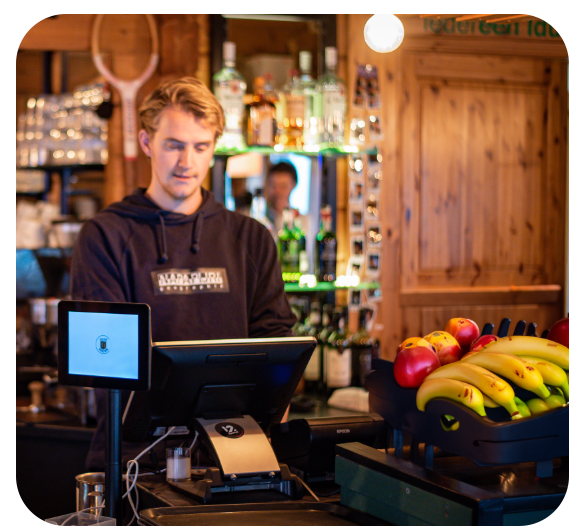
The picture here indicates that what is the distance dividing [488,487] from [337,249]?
227cm

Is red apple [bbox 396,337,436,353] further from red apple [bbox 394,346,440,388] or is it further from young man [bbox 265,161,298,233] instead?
young man [bbox 265,161,298,233]

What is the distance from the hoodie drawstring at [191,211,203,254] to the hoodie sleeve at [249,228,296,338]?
21 centimetres

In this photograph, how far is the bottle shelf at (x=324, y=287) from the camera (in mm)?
3173

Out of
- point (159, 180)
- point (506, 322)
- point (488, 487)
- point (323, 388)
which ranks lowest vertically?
point (323, 388)

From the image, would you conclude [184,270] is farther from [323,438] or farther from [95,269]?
[323,438]

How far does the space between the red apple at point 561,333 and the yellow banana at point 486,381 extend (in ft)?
0.90

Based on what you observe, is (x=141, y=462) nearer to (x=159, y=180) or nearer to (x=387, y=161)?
(x=159, y=180)

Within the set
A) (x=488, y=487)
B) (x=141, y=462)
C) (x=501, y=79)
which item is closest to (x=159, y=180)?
(x=141, y=462)

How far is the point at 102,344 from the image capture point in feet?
4.17

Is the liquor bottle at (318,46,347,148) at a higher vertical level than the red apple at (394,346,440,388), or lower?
higher

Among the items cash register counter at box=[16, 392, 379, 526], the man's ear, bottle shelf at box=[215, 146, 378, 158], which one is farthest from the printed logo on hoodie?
bottle shelf at box=[215, 146, 378, 158]

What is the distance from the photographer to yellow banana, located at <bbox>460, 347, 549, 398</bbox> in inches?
48.3

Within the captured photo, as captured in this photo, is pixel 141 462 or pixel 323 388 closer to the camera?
pixel 141 462
